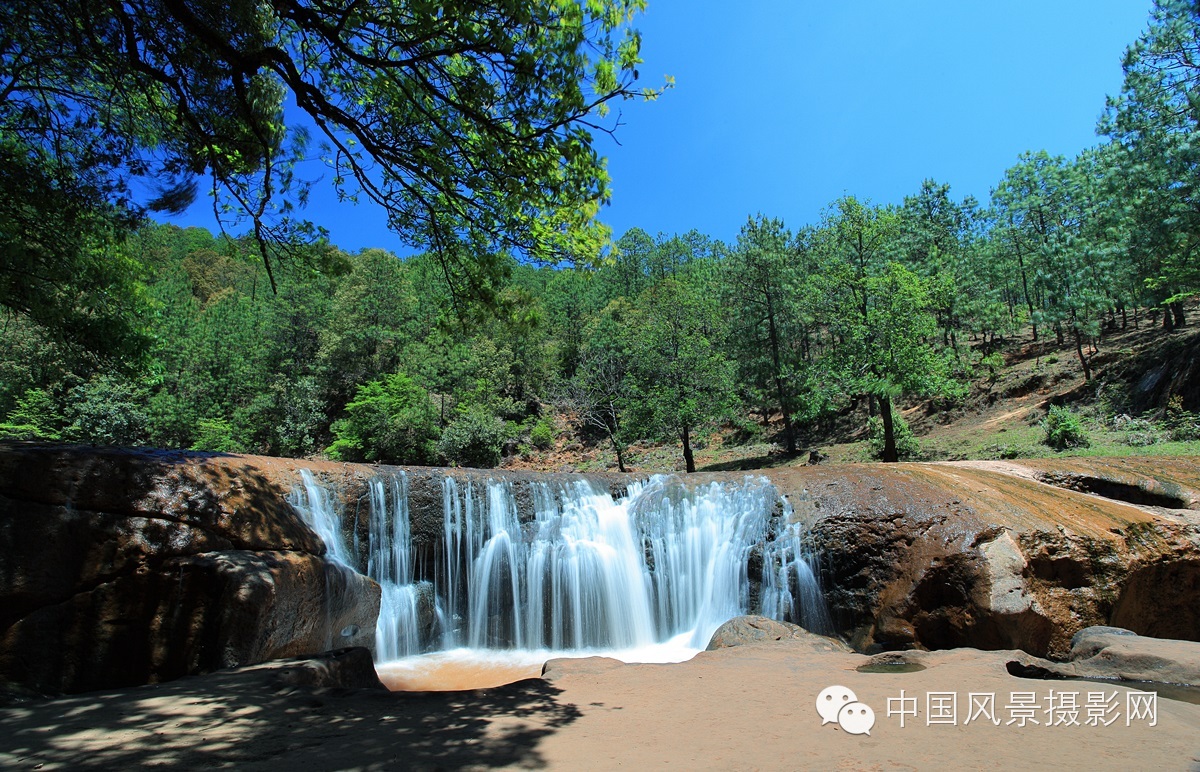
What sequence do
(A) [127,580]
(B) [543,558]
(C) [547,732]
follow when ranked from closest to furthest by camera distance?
(C) [547,732] < (A) [127,580] < (B) [543,558]

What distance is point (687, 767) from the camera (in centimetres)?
372

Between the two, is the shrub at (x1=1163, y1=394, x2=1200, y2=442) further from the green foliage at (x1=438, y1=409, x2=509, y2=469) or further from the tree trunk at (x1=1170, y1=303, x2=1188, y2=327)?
the green foliage at (x1=438, y1=409, x2=509, y2=469)

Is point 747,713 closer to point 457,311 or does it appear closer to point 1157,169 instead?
point 457,311

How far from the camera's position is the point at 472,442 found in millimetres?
32062

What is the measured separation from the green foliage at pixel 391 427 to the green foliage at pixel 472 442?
939 millimetres

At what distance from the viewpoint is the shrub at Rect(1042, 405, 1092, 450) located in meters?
18.1

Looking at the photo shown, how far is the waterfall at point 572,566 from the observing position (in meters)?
11.1

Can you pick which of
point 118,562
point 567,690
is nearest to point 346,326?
point 118,562

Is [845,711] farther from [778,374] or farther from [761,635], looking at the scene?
[778,374]

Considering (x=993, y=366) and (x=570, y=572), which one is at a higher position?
(x=993, y=366)

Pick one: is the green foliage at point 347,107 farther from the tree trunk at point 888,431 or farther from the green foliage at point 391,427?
the green foliage at point 391,427

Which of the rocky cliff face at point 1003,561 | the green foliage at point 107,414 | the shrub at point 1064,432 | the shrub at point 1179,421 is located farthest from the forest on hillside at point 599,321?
the rocky cliff face at point 1003,561

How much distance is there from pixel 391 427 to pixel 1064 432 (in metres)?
29.9

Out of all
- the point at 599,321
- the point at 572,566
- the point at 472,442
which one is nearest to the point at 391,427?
the point at 472,442
